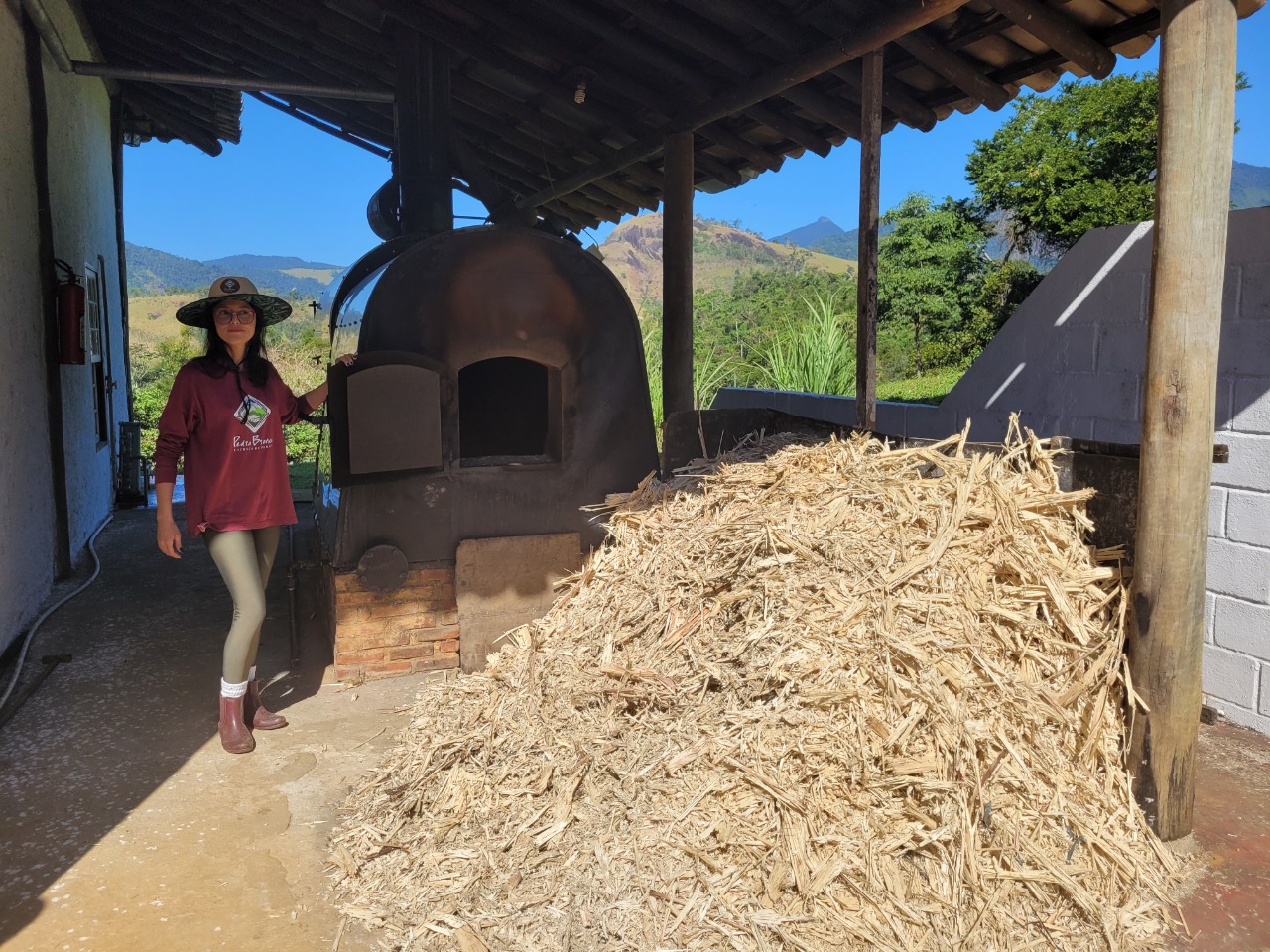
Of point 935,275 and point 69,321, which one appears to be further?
point 935,275

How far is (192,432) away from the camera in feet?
13.0

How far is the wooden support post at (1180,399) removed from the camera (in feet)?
9.59

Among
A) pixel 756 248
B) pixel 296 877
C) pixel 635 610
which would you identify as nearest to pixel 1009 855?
pixel 635 610

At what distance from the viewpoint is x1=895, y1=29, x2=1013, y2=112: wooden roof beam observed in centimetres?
484

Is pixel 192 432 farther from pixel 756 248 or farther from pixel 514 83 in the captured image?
pixel 756 248

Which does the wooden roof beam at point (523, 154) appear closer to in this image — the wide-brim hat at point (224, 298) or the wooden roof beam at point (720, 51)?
the wooden roof beam at point (720, 51)

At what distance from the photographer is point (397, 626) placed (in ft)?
16.2

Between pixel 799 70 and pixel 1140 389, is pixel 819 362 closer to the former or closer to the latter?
pixel 799 70

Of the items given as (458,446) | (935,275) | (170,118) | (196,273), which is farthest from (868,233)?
(196,273)

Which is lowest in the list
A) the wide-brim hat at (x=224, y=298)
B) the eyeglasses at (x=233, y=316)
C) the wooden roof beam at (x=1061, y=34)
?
the eyeglasses at (x=233, y=316)

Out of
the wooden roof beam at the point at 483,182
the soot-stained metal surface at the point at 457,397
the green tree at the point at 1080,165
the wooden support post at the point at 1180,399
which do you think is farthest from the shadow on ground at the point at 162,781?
the green tree at the point at 1080,165

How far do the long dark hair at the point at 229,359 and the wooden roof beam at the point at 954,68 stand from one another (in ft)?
11.6

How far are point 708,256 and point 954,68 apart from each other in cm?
8243

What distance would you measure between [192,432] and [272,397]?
14.2 inches
